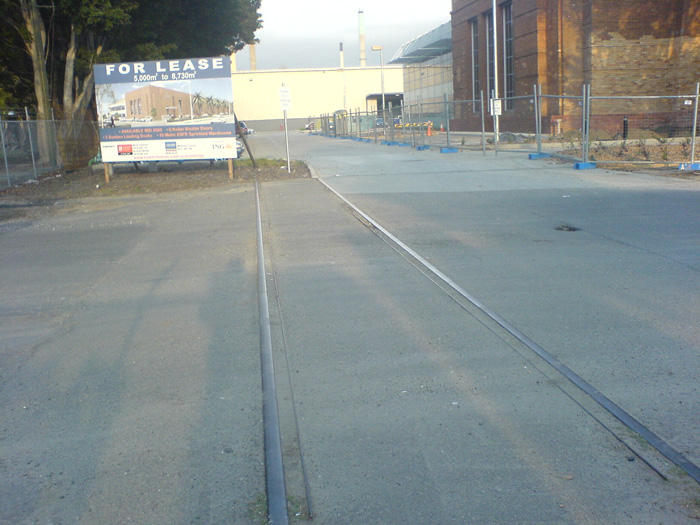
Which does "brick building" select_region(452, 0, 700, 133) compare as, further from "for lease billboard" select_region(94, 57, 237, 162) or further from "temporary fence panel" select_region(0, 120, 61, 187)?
"temporary fence panel" select_region(0, 120, 61, 187)

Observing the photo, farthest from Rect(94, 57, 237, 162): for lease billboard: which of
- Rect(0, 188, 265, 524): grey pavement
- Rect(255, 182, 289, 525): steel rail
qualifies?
Rect(255, 182, 289, 525): steel rail

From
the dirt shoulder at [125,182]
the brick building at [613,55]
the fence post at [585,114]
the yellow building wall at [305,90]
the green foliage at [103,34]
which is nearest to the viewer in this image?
the dirt shoulder at [125,182]

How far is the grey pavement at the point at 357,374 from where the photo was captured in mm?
3604

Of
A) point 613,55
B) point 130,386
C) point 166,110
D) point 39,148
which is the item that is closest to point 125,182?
point 166,110

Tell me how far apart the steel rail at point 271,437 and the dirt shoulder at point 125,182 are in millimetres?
11107

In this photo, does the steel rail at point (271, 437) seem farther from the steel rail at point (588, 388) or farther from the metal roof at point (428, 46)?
the metal roof at point (428, 46)

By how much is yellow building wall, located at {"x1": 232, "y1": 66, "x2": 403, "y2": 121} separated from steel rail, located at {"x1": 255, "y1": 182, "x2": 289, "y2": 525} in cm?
9393

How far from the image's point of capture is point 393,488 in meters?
3.62

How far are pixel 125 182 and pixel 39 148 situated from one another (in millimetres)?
6012

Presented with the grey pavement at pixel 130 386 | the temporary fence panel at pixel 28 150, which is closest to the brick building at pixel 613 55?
the temporary fence panel at pixel 28 150

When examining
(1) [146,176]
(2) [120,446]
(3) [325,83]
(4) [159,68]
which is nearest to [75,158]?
(1) [146,176]

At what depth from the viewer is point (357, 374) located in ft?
17.1

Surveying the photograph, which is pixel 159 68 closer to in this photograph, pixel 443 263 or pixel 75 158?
pixel 75 158

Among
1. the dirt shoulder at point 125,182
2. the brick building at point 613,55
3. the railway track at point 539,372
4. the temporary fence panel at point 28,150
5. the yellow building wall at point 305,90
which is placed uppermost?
the yellow building wall at point 305,90
